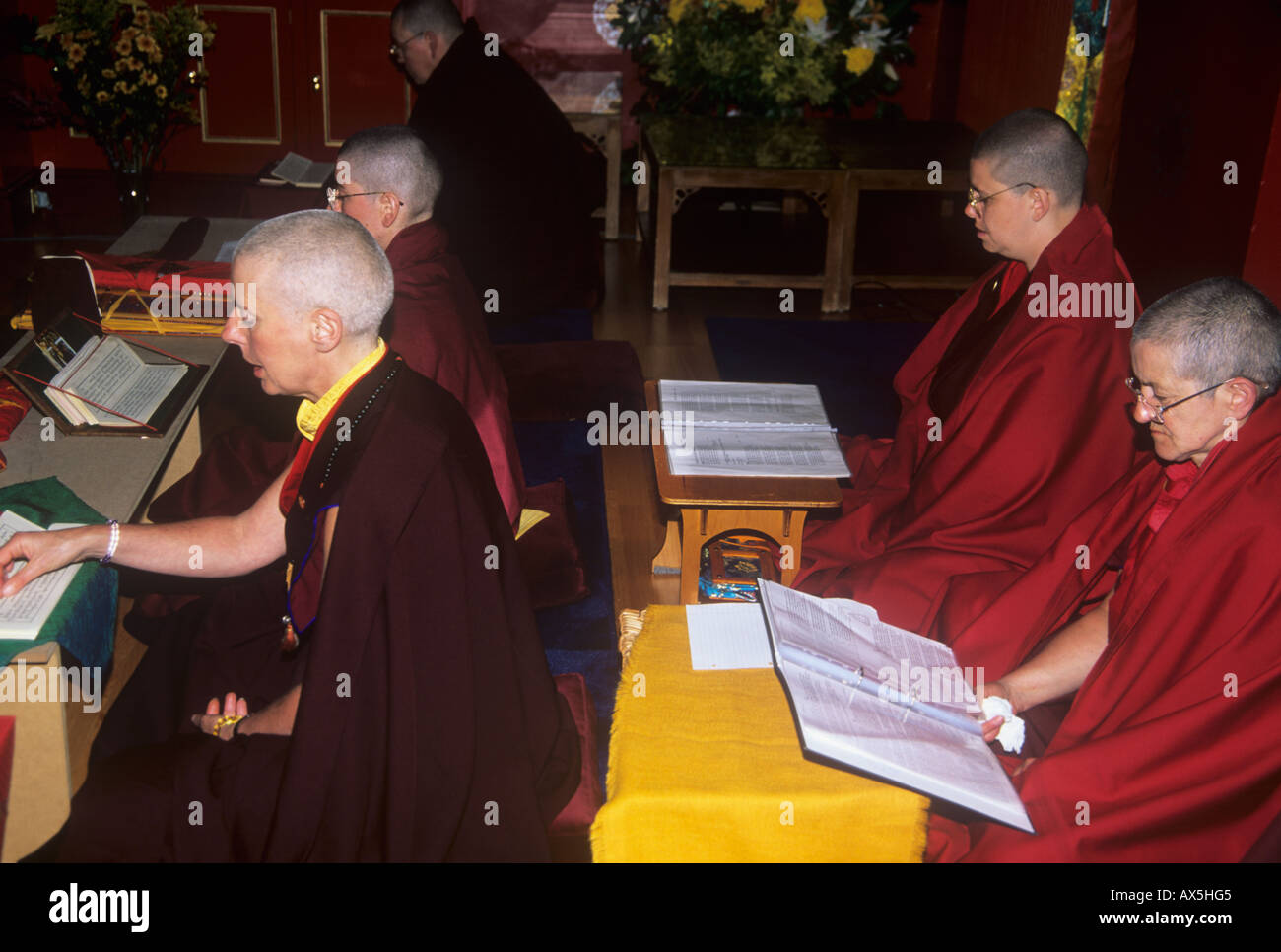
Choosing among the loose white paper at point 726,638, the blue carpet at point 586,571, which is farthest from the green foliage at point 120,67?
the loose white paper at point 726,638

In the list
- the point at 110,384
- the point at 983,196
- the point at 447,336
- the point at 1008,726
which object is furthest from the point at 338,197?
the point at 1008,726

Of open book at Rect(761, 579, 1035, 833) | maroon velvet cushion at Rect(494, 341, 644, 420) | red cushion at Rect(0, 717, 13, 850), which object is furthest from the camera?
maroon velvet cushion at Rect(494, 341, 644, 420)

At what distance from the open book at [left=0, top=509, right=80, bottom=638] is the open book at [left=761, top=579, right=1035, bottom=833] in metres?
1.29

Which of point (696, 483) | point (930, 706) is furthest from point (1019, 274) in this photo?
point (930, 706)

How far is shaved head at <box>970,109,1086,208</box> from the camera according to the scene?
A: 3.08m

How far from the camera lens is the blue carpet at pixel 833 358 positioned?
5.18m

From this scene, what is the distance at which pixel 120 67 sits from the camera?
479cm

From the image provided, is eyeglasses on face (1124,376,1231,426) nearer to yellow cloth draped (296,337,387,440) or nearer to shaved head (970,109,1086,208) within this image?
shaved head (970,109,1086,208)

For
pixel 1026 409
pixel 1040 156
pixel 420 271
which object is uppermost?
pixel 1040 156

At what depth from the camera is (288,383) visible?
2.08 metres

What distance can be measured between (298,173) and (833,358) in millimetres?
2690

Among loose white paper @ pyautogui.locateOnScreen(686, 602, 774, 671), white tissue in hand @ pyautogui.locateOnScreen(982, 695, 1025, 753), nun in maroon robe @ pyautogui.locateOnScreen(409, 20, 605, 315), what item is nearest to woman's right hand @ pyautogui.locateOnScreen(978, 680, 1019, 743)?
white tissue in hand @ pyautogui.locateOnScreen(982, 695, 1025, 753)

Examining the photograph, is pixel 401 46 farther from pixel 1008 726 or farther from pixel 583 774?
pixel 1008 726

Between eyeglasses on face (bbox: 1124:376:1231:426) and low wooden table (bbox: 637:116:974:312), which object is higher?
low wooden table (bbox: 637:116:974:312)
